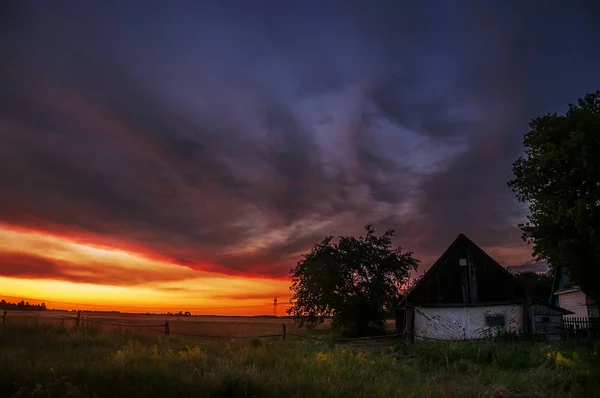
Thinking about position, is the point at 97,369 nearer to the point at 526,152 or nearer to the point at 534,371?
the point at 534,371

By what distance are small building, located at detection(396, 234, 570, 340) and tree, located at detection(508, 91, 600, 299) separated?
371 cm

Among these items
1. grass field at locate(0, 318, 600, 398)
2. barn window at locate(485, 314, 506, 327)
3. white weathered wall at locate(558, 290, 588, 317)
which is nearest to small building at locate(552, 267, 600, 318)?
white weathered wall at locate(558, 290, 588, 317)

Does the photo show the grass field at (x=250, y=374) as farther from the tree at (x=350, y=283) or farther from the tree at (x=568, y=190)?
the tree at (x=350, y=283)

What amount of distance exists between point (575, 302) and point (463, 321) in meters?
15.5

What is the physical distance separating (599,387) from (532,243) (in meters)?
19.3

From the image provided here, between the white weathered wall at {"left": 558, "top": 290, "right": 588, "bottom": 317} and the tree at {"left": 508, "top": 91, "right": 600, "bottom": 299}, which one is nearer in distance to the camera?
the tree at {"left": 508, "top": 91, "right": 600, "bottom": 299}

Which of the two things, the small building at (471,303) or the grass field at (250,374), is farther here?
the small building at (471,303)

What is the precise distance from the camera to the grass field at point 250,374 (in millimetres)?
8062

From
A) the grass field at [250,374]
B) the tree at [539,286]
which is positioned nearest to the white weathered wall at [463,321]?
the grass field at [250,374]

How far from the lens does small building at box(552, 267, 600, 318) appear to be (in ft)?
115

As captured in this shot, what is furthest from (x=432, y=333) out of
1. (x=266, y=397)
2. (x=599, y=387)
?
(x=266, y=397)

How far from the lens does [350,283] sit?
4081 centimetres

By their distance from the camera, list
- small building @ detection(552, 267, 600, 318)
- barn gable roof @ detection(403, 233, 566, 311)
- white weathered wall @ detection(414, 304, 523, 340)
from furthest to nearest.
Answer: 1. small building @ detection(552, 267, 600, 318)
2. barn gable roof @ detection(403, 233, 566, 311)
3. white weathered wall @ detection(414, 304, 523, 340)

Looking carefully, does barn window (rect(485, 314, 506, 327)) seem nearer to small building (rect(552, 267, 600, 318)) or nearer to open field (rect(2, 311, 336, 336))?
small building (rect(552, 267, 600, 318))
